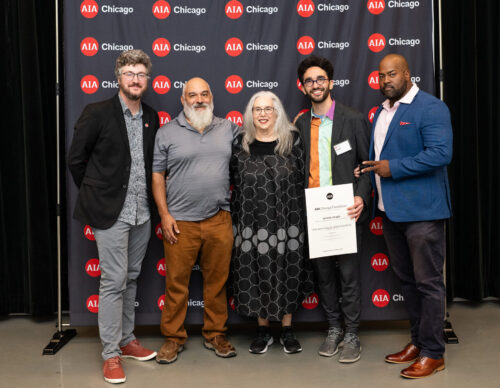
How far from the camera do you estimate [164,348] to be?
3.15 metres

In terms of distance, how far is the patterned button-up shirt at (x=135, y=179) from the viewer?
2.94 m

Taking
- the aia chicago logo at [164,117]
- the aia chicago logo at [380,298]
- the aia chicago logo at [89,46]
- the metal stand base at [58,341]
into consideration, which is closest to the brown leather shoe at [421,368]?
the aia chicago logo at [380,298]

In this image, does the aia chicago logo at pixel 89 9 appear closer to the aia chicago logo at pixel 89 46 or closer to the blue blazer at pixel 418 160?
the aia chicago logo at pixel 89 46

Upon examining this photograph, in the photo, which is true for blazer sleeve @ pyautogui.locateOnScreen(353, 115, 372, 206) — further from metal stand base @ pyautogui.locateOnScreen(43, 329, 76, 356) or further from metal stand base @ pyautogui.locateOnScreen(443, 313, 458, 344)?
metal stand base @ pyautogui.locateOnScreen(43, 329, 76, 356)

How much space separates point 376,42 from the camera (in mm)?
3395

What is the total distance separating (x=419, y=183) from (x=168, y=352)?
1831 millimetres

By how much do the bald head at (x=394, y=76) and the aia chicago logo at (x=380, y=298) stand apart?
4.58ft

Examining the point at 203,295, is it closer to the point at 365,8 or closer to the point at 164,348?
the point at 164,348

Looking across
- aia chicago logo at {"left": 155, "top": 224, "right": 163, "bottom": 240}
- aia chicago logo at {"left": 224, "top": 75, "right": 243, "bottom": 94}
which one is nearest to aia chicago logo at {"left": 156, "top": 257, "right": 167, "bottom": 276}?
aia chicago logo at {"left": 155, "top": 224, "right": 163, "bottom": 240}

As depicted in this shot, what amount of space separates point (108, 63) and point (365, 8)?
1792 millimetres

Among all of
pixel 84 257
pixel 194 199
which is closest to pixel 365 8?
pixel 194 199

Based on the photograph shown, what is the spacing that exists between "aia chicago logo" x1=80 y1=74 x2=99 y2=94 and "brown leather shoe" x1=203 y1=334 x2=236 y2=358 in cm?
186

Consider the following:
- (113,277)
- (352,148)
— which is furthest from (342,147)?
(113,277)

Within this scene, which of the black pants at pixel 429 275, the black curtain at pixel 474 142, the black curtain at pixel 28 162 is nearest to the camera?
→ the black pants at pixel 429 275
